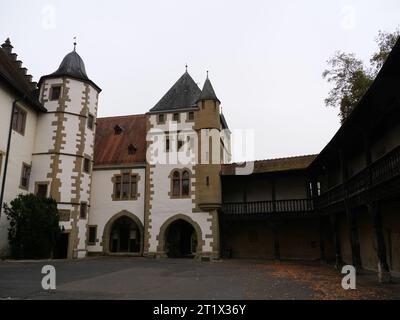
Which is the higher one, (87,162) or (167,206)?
(87,162)

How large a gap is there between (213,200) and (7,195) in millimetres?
12120

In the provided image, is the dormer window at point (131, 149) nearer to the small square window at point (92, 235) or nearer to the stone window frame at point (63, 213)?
the small square window at point (92, 235)

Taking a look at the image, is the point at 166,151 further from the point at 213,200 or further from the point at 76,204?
the point at 76,204

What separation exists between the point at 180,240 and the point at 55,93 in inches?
540

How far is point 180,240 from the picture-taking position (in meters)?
26.9

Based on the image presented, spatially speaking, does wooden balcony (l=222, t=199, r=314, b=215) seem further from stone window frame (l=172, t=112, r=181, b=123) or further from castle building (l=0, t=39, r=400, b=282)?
stone window frame (l=172, t=112, r=181, b=123)

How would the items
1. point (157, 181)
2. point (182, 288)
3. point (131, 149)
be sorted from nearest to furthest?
point (182, 288), point (157, 181), point (131, 149)

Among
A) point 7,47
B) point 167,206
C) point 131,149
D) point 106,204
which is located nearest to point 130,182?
point 106,204

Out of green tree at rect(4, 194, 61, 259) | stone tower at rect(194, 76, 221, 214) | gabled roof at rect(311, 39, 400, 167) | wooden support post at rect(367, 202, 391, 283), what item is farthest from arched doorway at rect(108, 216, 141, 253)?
wooden support post at rect(367, 202, 391, 283)

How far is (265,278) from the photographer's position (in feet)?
43.3

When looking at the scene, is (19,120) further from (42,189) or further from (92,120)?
(92,120)

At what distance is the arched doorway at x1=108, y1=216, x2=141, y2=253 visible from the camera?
26062mm
